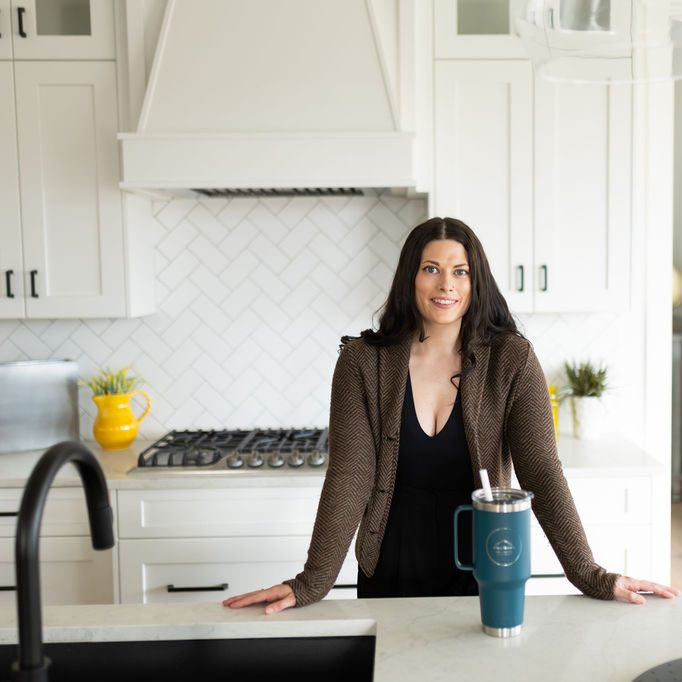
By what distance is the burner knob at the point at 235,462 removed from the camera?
2.81m

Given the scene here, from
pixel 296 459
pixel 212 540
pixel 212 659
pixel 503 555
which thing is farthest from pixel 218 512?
pixel 503 555

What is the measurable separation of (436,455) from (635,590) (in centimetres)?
52

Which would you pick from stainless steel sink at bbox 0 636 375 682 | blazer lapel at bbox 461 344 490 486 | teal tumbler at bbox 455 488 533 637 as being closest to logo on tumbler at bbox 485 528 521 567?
teal tumbler at bbox 455 488 533 637

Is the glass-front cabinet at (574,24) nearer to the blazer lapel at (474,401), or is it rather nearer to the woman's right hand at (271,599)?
the blazer lapel at (474,401)

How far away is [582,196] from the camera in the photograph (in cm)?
299

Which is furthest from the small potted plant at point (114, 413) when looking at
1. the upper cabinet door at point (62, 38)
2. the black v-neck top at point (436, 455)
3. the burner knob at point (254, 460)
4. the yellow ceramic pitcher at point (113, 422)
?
the black v-neck top at point (436, 455)

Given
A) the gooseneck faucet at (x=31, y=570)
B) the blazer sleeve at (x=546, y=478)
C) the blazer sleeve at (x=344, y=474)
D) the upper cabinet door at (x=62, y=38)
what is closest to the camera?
the gooseneck faucet at (x=31, y=570)

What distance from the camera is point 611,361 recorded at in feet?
10.9

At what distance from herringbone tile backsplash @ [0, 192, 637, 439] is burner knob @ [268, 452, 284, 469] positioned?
0.54m

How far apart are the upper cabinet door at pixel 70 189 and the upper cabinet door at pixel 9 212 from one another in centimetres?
3

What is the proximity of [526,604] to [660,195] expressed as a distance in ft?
7.26

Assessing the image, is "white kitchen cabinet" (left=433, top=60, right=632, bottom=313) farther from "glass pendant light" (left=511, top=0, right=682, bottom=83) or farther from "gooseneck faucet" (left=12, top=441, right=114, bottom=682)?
"gooseneck faucet" (left=12, top=441, right=114, bottom=682)

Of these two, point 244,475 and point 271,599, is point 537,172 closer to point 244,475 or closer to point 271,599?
point 244,475

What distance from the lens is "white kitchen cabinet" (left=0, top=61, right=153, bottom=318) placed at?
2947 mm
